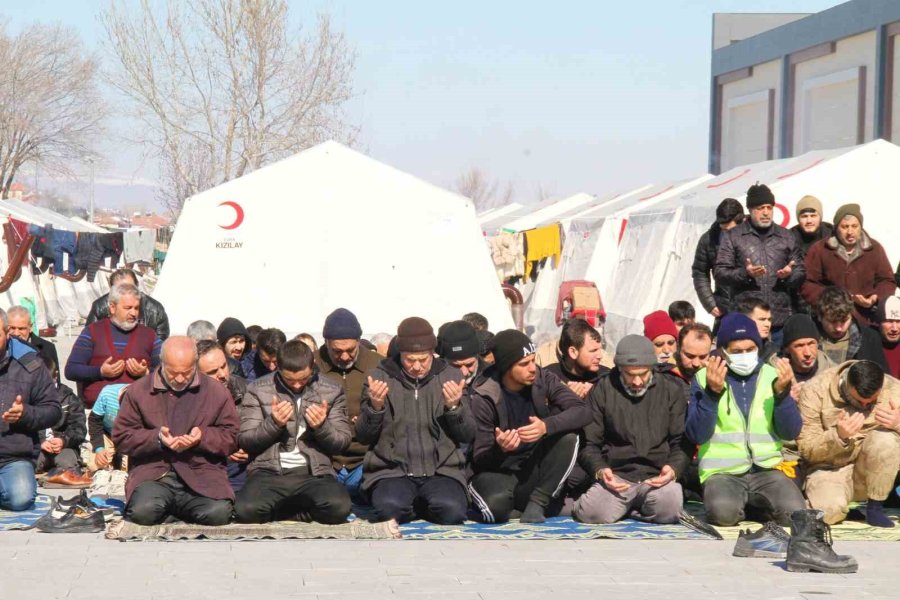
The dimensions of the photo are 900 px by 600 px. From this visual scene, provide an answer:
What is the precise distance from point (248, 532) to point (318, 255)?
8838mm

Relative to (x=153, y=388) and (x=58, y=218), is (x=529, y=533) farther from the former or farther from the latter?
(x=58, y=218)

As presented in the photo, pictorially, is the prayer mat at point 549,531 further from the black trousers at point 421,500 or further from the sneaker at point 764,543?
the sneaker at point 764,543

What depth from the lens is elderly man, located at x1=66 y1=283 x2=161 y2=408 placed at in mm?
10461

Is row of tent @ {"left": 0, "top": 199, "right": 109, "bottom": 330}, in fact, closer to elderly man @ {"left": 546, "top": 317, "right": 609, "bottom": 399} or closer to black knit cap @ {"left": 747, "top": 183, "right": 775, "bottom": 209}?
black knit cap @ {"left": 747, "top": 183, "right": 775, "bottom": 209}

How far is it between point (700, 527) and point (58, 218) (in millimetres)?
30436

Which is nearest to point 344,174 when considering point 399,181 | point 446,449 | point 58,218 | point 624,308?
point 399,181

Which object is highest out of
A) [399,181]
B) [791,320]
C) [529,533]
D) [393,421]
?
[399,181]

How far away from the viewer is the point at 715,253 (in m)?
11.6

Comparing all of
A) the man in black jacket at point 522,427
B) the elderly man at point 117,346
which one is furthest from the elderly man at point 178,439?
the elderly man at point 117,346

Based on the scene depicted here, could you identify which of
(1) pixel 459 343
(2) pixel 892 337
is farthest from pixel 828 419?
(1) pixel 459 343

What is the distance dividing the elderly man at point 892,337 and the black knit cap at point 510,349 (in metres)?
2.74

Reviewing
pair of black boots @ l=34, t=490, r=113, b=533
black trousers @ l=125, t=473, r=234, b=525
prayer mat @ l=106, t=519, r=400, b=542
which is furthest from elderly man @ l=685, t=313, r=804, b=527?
pair of black boots @ l=34, t=490, r=113, b=533

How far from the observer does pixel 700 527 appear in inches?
329

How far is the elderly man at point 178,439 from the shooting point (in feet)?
26.9
